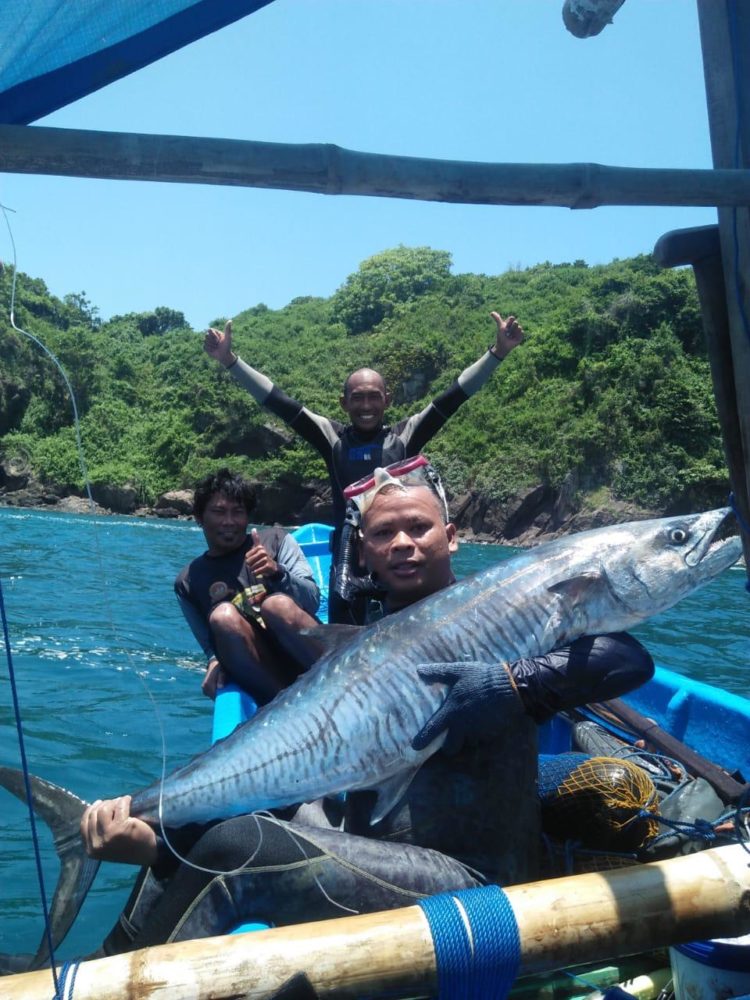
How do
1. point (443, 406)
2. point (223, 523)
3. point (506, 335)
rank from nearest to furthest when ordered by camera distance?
point (223, 523), point (506, 335), point (443, 406)

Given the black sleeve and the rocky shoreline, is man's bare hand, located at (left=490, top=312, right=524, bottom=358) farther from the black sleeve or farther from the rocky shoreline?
the rocky shoreline

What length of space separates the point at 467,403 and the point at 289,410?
39.8 meters

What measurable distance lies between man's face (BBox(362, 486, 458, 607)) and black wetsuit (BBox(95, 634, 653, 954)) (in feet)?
1.86

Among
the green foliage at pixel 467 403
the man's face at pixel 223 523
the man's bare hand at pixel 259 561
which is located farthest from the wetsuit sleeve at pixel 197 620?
the green foliage at pixel 467 403

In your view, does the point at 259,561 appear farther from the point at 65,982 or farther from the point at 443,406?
the point at 65,982

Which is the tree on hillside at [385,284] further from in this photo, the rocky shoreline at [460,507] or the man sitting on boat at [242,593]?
the man sitting on boat at [242,593]

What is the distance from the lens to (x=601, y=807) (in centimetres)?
281

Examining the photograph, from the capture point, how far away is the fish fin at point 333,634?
9.02 feet

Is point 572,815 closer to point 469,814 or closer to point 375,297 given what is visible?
point 469,814

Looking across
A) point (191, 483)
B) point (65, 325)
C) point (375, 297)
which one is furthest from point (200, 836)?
point (375, 297)

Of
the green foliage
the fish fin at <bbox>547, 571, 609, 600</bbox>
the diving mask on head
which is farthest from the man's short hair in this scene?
the green foliage

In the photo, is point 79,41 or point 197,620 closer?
point 79,41

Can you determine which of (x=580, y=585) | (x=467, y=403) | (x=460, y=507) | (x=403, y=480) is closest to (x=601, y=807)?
(x=580, y=585)

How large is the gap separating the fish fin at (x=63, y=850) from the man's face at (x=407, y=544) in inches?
44.6
